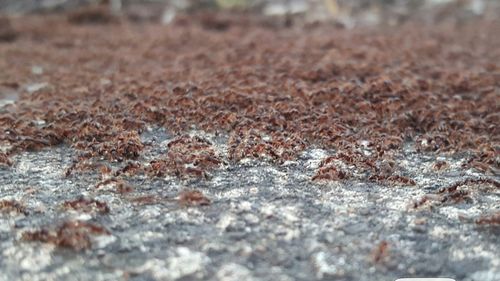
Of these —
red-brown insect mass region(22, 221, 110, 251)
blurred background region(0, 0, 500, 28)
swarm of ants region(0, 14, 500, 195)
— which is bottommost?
blurred background region(0, 0, 500, 28)

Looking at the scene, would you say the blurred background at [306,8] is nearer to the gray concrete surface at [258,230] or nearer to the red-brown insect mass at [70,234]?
the gray concrete surface at [258,230]

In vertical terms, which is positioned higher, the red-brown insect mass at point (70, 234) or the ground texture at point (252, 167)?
the red-brown insect mass at point (70, 234)

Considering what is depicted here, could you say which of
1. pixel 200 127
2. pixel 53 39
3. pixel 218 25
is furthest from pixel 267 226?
pixel 218 25

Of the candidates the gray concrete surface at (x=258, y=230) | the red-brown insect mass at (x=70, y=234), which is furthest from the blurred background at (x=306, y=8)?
the red-brown insect mass at (x=70, y=234)

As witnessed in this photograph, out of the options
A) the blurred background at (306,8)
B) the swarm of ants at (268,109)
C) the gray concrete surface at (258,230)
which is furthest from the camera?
the blurred background at (306,8)

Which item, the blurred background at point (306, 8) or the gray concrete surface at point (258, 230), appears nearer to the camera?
the gray concrete surface at point (258, 230)

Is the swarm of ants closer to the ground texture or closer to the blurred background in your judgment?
the ground texture

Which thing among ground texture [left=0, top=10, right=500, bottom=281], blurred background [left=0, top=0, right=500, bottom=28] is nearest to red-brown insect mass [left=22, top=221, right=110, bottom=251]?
ground texture [left=0, top=10, right=500, bottom=281]
